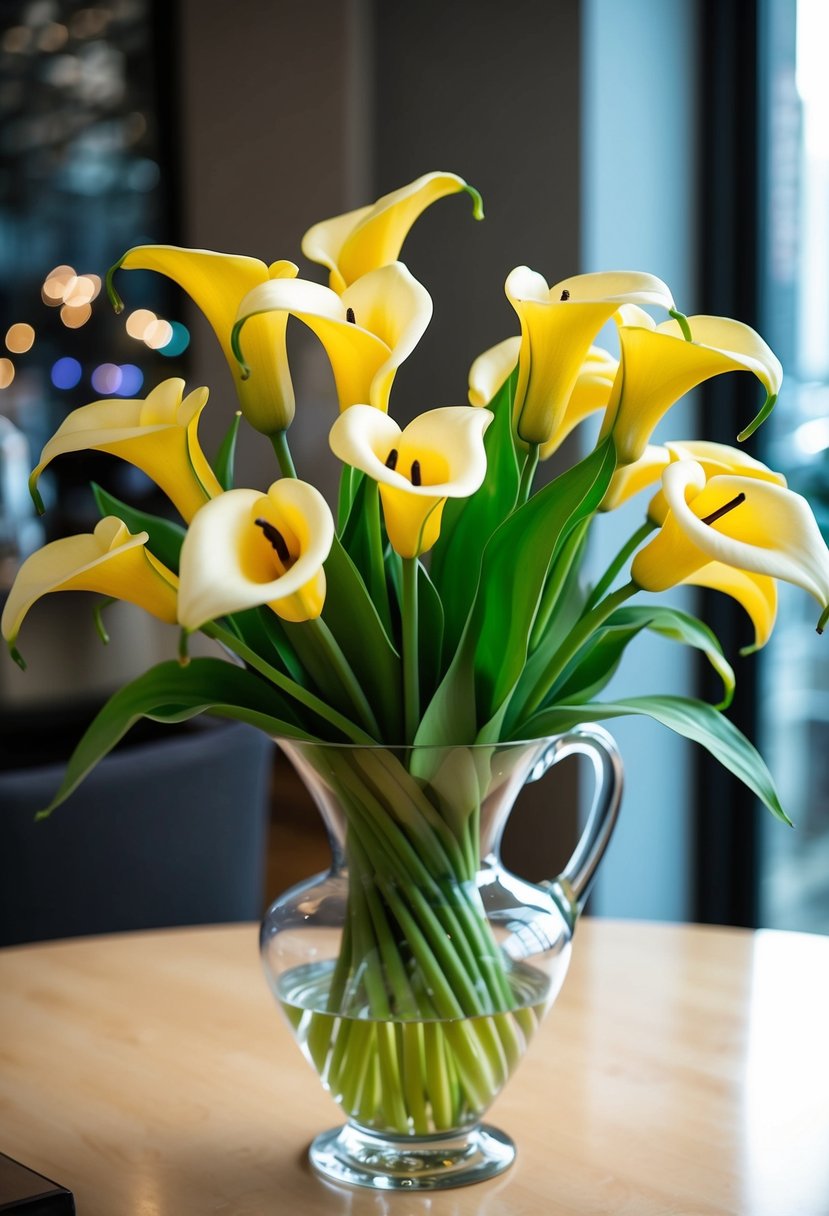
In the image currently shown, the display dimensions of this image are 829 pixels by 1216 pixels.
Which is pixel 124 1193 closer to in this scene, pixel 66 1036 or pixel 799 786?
pixel 66 1036

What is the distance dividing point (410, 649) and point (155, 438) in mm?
160

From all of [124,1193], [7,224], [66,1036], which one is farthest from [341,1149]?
[7,224]

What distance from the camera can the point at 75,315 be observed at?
323 cm

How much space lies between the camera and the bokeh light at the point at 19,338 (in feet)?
10.4

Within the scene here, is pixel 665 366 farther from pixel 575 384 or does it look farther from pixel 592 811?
pixel 592 811

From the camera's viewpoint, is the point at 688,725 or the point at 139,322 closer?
the point at 688,725

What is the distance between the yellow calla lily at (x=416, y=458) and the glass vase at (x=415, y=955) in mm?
120

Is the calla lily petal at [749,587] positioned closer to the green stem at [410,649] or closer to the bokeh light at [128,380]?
the green stem at [410,649]

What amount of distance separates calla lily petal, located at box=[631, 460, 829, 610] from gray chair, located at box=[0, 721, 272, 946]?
699 millimetres

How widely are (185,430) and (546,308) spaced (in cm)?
18

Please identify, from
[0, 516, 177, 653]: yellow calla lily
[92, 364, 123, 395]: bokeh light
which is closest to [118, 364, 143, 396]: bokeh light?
[92, 364, 123, 395]: bokeh light

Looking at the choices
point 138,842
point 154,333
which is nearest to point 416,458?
point 138,842

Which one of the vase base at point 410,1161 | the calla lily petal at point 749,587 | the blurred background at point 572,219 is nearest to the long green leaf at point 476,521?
the calla lily petal at point 749,587

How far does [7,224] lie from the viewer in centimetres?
316
